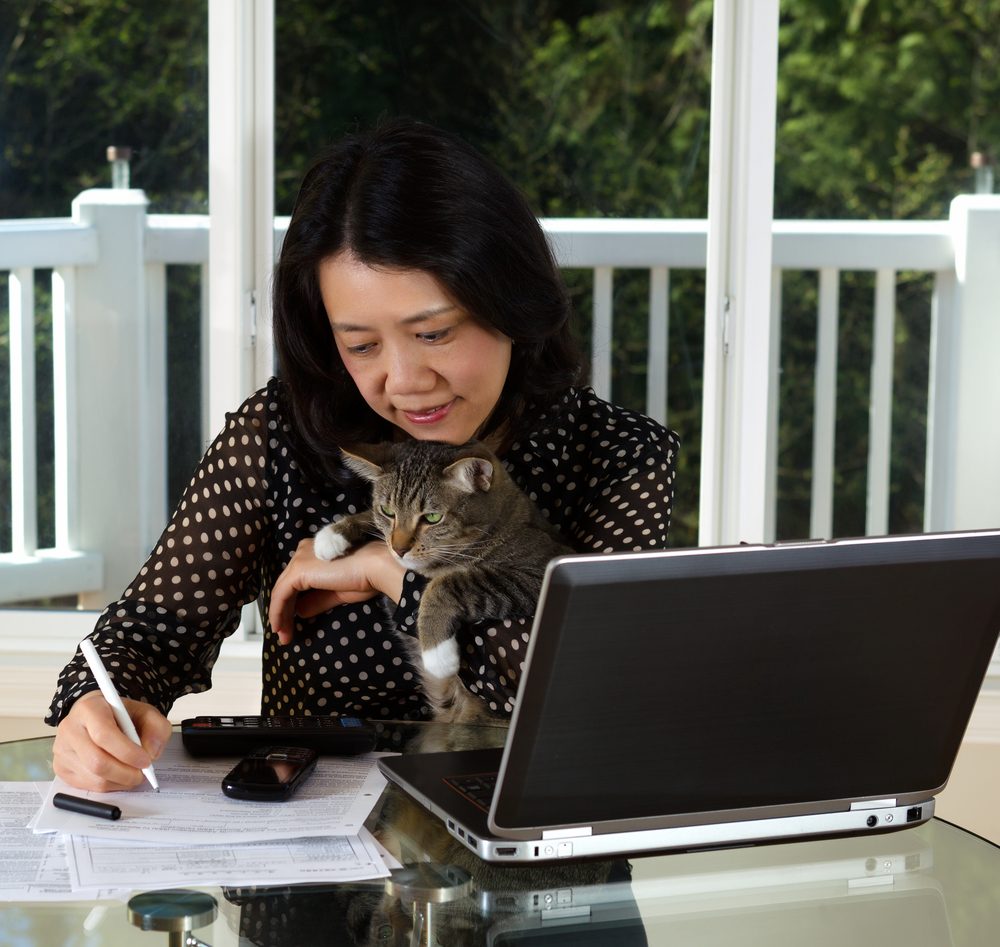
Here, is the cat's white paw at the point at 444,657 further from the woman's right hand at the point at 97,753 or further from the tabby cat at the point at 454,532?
the woman's right hand at the point at 97,753

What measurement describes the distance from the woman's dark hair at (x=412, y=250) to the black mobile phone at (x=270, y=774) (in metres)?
0.51

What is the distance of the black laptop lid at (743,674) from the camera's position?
29.3 inches

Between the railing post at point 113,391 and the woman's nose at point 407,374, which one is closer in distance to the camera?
the woman's nose at point 407,374

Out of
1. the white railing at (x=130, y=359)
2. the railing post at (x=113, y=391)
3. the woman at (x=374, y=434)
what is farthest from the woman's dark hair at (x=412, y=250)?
the railing post at (x=113, y=391)

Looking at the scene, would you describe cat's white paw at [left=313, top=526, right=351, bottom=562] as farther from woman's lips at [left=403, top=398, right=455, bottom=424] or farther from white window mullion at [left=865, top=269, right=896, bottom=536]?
white window mullion at [left=865, top=269, right=896, bottom=536]

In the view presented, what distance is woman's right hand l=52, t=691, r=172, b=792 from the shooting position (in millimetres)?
958

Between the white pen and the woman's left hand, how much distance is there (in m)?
0.37

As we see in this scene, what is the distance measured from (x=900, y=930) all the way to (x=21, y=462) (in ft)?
7.41

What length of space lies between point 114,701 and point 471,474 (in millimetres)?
599

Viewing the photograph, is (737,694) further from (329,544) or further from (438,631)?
(329,544)

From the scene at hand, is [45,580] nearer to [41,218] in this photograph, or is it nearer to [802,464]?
[41,218]

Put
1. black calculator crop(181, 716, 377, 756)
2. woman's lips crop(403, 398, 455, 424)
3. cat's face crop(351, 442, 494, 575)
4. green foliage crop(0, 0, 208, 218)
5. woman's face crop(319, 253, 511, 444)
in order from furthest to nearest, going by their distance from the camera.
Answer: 1. green foliage crop(0, 0, 208, 218)
2. cat's face crop(351, 442, 494, 575)
3. woman's lips crop(403, 398, 455, 424)
4. woman's face crop(319, 253, 511, 444)
5. black calculator crop(181, 716, 377, 756)

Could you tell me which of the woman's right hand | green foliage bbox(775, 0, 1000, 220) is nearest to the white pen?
the woman's right hand

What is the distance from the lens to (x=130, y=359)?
2.48 m
